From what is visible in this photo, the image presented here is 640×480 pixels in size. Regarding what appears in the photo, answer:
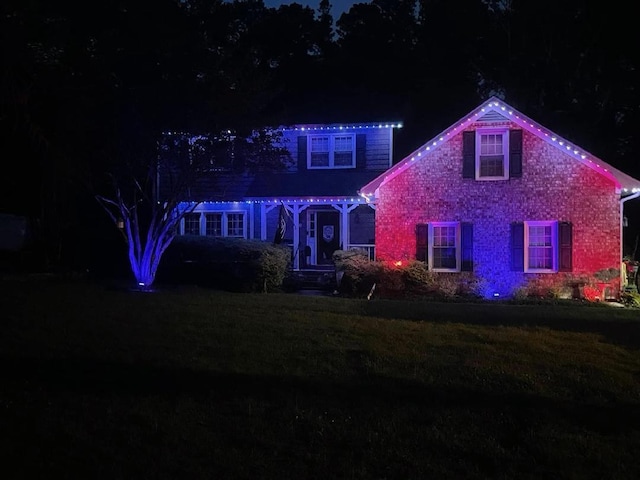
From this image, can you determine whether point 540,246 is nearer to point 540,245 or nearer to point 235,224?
point 540,245

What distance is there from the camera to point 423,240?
60.2 feet

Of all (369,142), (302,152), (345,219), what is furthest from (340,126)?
(345,219)

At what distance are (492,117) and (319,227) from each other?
779cm

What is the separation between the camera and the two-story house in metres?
21.6

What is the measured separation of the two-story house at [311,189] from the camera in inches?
849

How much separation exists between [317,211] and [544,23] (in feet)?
57.6

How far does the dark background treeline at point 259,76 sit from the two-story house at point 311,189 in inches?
26.9

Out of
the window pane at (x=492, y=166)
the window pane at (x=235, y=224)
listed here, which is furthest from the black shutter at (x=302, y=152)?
the window pane at (x=492, y=166)

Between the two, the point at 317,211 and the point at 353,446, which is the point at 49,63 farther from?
the point at 317,211

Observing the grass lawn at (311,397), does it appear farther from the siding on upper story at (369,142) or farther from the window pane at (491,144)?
the siding on upper story at (369,142)

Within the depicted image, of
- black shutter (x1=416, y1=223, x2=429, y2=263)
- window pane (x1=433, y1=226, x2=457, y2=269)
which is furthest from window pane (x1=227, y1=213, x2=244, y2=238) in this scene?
window pane (x1=433, y1=226, x2=457, y2=269)

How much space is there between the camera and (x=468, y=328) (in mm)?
11148

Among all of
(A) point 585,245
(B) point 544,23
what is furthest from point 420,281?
(B) point 544,23

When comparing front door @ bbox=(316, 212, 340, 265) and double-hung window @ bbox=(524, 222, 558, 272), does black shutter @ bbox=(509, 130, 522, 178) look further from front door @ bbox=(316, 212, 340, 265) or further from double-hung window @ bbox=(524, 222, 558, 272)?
front door @ bbox=(316, 212, 340, 265)
